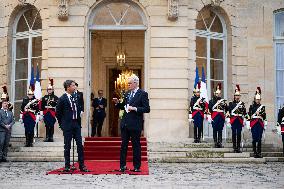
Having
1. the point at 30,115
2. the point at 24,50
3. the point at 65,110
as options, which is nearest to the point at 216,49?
the point at 24,50

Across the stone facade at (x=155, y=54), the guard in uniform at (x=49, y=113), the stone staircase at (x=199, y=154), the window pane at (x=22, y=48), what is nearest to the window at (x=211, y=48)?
the stone facade at (x=155, y=54)

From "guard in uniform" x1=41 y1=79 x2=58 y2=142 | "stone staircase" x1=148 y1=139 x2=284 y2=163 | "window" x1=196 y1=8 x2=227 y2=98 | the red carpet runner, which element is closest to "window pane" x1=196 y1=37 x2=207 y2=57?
"window" x1=196 y1=8 x2=227 y2=98

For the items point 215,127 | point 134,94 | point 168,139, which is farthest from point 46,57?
point 134,94

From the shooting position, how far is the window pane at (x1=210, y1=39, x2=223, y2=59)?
18203 mm

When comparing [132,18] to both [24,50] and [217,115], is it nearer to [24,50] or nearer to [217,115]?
[24,50]

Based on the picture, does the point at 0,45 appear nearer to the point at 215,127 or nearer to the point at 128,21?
the point at 128,21

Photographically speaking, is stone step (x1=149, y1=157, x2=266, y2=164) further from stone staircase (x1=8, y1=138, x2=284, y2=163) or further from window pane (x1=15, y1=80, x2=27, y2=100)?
window pane (x1=15, y1=80, x2=27, y2=100)

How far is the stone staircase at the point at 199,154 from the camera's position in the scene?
14375 millimetres

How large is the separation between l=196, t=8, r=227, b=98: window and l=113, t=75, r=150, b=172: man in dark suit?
7.28 metres

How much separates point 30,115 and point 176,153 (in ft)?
15.1

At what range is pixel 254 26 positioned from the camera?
18.3 meters

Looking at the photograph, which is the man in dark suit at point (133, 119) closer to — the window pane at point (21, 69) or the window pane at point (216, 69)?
the window pane at point (216, 69)

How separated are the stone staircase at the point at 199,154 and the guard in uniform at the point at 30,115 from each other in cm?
358

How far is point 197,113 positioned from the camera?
15758 millimetres
